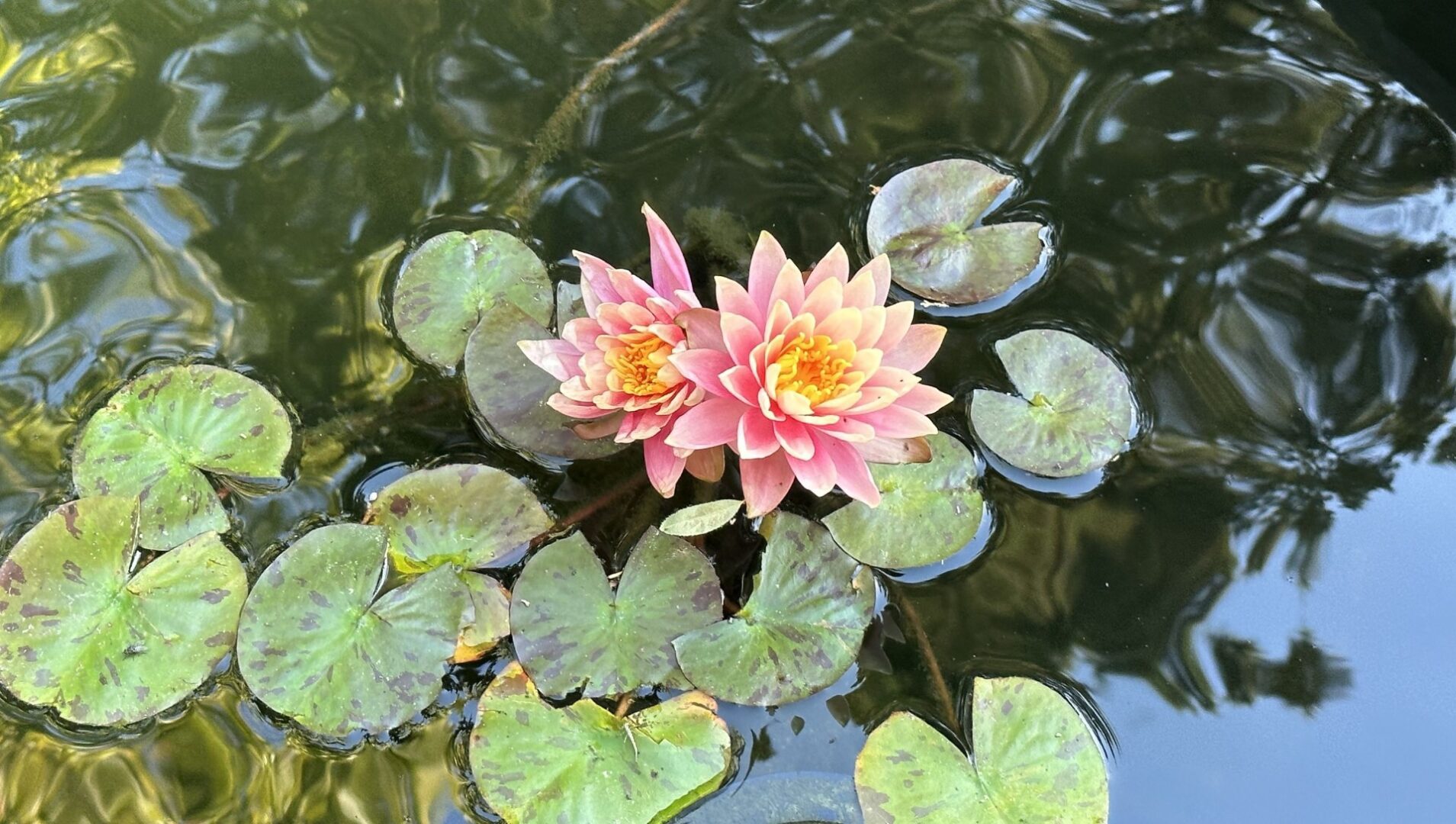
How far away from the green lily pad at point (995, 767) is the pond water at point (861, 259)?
11cm

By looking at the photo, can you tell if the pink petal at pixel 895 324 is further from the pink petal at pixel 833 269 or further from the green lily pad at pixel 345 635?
the green lily pad at pixel 345 635

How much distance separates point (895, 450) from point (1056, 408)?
1.79 feet

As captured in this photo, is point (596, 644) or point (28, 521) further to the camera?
point (28, 521)

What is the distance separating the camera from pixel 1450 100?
2373mm

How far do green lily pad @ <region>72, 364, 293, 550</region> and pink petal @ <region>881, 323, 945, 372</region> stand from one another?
4.56 ft

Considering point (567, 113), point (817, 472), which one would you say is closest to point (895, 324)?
point (817, 472)

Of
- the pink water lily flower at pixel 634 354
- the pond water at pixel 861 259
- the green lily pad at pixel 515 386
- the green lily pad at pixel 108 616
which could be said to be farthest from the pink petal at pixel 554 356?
the green lily pad at pixel 108 616

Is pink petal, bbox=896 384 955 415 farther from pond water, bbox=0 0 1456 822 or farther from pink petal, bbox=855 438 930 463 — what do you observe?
pond water, bbox=0 0 1456 822

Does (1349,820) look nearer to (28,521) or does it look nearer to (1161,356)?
(1161,356)

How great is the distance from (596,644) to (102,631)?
1.01 meters

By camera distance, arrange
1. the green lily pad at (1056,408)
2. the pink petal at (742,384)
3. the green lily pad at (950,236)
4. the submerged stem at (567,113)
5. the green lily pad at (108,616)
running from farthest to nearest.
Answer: the submerged stem at (567,113), the green lily pad at (950,236), the green lily pad at (1056,408), the green lily pad at (108,616), the pink petal at (742,384)

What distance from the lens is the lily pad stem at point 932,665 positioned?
1848 mm

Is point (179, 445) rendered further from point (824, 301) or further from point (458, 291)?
point (824, 301)

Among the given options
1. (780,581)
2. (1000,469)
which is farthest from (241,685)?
(1000,469)
